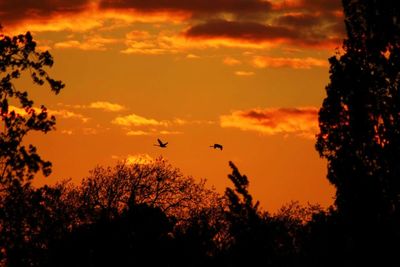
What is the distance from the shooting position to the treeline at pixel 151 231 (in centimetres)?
681

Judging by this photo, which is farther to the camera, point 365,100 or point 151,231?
point 365,100

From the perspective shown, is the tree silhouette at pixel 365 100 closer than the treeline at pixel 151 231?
No

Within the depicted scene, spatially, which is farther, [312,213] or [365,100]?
[365,100]

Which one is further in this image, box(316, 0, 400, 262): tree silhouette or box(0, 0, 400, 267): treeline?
box(316, 0, 400, 262): tree silhouette

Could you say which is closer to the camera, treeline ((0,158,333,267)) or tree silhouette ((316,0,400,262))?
treeline ((0,158,333,267))

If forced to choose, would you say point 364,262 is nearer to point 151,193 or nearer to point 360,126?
point 360,126

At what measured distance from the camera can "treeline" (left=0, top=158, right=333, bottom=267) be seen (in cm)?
681

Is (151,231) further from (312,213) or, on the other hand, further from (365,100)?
(365,100)

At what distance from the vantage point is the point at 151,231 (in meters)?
27.6

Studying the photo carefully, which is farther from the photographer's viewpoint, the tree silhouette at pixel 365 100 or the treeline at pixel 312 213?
the tree silhouette at pixel 365 100

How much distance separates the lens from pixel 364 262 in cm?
830

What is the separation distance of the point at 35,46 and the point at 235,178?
19572 millimetres

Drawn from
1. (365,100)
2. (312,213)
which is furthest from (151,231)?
(365,100)

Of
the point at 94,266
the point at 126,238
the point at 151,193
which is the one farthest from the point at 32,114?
the point at 151,193
